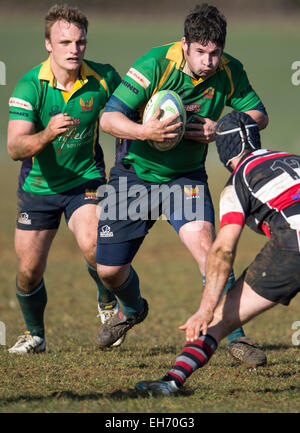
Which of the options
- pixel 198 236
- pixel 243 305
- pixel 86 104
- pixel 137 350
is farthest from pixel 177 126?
pixel 137 350

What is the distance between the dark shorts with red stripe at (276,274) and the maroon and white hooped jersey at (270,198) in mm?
72

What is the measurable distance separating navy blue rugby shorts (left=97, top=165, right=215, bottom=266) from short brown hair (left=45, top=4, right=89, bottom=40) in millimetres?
1598

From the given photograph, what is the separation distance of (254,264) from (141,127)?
5.99ft

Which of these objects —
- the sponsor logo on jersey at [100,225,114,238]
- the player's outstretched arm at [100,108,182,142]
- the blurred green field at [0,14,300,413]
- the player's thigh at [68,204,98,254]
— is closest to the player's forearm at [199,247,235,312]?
the blurred green field at [0,14,300,413]

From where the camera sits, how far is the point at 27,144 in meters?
6.69

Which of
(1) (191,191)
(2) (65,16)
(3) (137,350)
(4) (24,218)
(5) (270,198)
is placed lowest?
(3) (137,350)

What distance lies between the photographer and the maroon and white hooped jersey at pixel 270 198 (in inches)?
200

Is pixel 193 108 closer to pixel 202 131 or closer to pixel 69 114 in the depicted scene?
pixel 202 131

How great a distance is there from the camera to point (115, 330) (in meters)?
7.44

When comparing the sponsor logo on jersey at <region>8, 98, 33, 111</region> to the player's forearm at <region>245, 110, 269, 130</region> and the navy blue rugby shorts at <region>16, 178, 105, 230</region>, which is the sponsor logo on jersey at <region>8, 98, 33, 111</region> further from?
the player's forearm at <region>245, 110, 269, 130</region>

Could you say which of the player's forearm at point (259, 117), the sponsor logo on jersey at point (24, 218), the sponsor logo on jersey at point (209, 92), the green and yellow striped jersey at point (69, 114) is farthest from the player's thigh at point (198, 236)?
the sponsor logo on jersey at point (24, 218)

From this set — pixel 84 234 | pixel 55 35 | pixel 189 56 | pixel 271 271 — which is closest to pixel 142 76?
pixel 189 56

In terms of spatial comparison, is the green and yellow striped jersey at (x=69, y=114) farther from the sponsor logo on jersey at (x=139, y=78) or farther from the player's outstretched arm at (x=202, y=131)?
the player's outstretched arm at (x=202, y=131)

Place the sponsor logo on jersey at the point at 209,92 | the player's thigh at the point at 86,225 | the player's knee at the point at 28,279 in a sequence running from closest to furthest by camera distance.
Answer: the sponsor logo on jersey at the point at 209,92
the player's thigh at the point at 86,225
the player's knee at the point at 28,279
